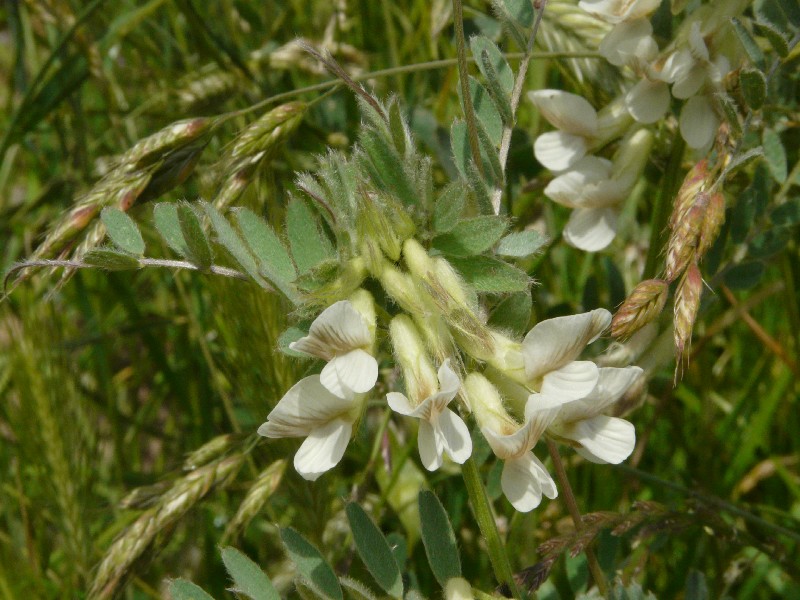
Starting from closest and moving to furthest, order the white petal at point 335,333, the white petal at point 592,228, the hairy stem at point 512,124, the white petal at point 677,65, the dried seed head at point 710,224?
the white petal at point 335,333, the dried seed head at point 710,224, the hairy stem at point 512,124, the white petal at point 677,65, the white petal at point 592,228

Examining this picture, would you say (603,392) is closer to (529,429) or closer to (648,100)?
(529,429)

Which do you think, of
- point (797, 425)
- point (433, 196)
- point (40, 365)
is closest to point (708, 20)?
point (433, 196)

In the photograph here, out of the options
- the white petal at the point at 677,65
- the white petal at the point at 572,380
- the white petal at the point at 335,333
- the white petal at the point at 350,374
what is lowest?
the white petal at the point at 572,380

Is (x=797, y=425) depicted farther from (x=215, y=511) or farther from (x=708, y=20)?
(x=215, y=511)

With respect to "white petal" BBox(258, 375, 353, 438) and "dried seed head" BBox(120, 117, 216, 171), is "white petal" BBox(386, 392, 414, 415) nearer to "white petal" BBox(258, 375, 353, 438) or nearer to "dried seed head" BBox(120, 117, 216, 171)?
"white petal" BBox(258, 375, 353, 438)

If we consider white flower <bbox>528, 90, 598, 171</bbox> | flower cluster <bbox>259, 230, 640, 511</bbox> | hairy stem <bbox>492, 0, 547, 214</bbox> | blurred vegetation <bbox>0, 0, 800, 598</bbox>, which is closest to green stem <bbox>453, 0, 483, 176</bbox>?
hairy stem <bbox>492, 0, 547, 214</bbox>

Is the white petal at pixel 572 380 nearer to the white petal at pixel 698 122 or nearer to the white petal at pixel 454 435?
the white petal at pixel 454 435

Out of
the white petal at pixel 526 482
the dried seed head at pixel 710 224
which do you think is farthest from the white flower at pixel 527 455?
the dried seed head at pixel 710 224
